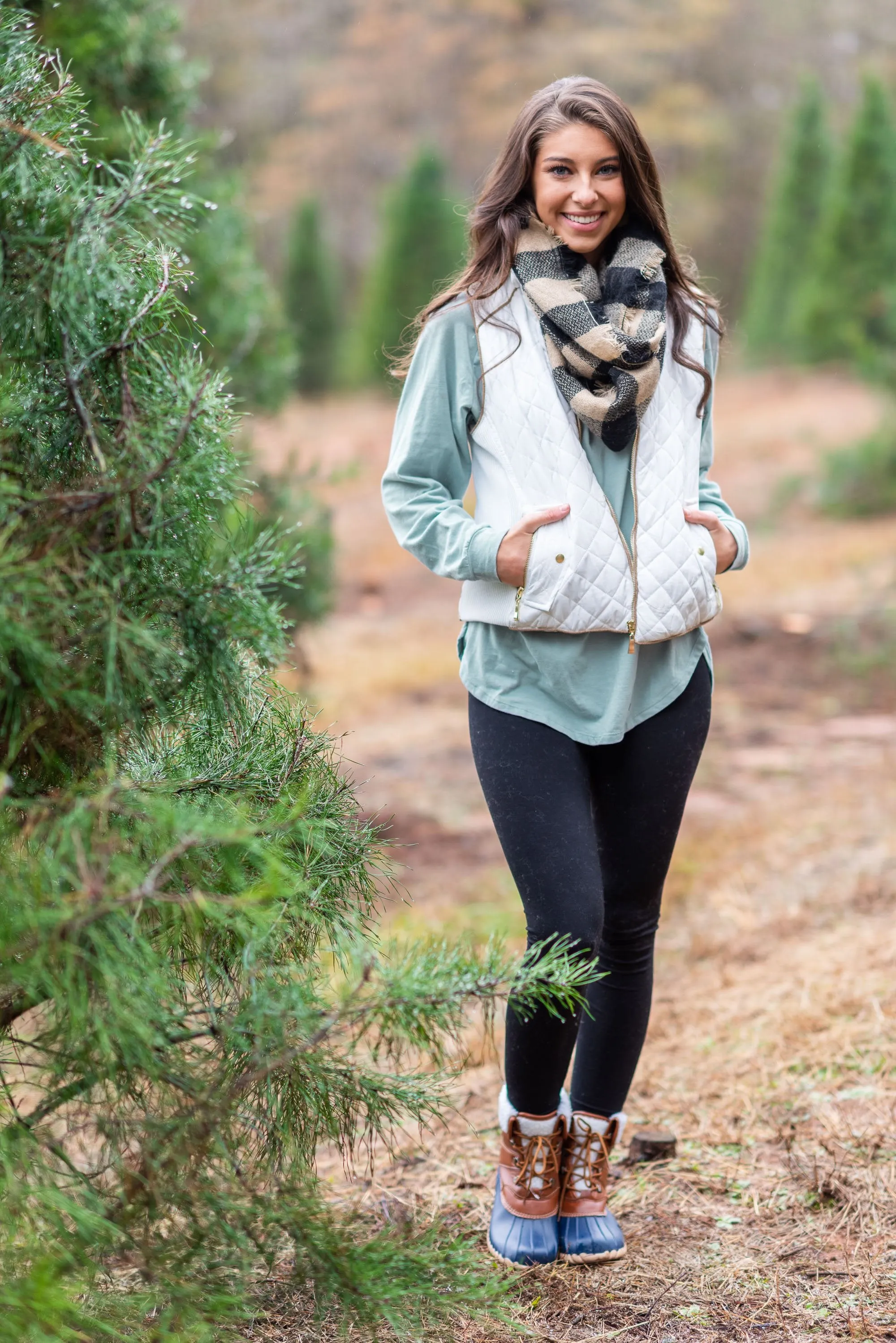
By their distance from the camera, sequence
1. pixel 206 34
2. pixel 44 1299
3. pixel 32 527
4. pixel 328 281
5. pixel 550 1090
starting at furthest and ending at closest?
pixel 206 34 → pixel 328 281 → pixel 550 1090 → pixel 32 527 → pixel 44 1299

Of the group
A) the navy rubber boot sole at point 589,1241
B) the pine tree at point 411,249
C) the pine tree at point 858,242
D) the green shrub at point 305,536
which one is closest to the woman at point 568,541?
the navy rubber boot sole at point 589,1241

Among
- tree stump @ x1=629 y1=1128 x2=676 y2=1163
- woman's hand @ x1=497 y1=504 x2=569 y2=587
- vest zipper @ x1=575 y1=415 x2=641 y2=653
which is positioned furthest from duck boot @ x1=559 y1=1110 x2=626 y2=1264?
woman's hand @ x1=497 y1=504 x2=569 y2=587

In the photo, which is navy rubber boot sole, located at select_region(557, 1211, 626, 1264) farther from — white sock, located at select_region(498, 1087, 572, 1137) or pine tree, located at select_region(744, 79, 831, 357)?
pine tree, located at select_region(744, 79, 831, 357)

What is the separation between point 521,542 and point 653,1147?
1.28 metres

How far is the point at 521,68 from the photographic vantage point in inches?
996

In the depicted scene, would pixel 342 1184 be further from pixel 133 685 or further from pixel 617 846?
pixel 133 685

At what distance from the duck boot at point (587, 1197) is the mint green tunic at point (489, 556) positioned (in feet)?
2.19

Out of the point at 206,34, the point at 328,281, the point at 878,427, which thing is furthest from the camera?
the point at 206,34

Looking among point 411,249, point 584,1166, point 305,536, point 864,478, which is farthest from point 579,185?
point 411,249

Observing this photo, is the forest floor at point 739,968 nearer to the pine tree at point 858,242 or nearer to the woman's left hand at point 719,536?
the woman's left hand at point 719,536

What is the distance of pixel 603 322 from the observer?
1880mm

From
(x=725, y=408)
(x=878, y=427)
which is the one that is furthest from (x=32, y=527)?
(x=725, y=408)

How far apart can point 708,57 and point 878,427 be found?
1901cm

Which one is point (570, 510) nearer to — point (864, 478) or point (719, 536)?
point (719, 536)
